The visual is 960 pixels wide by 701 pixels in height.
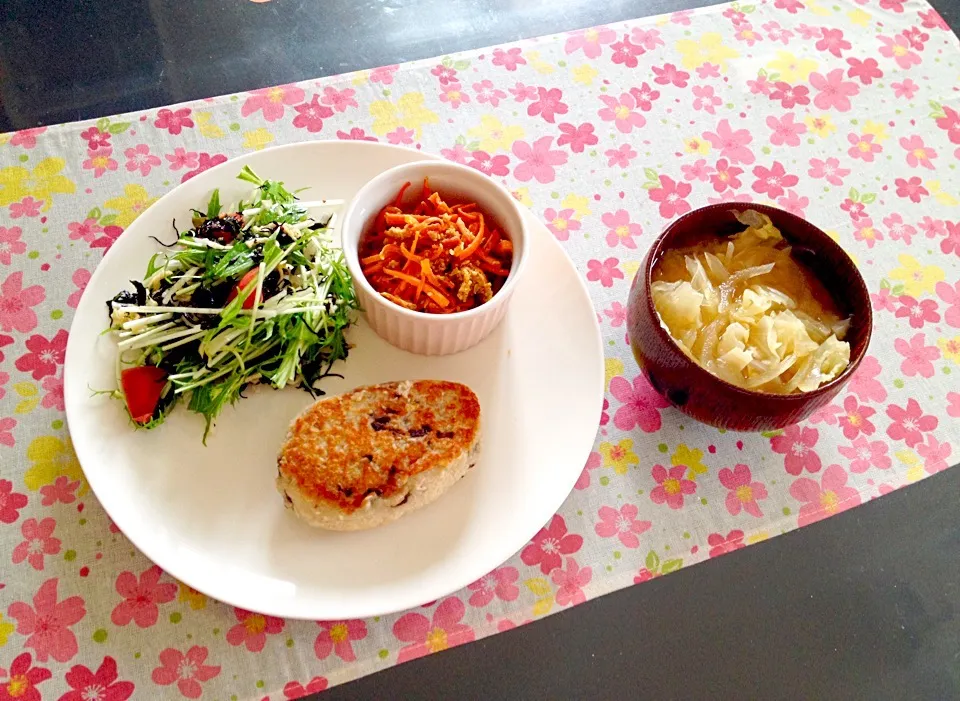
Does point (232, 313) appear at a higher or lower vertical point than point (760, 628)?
higher

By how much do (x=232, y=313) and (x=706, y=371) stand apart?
109cm

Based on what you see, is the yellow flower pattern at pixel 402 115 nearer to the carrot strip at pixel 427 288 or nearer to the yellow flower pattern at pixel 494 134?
the yellow flower pattern at pixel 494 134

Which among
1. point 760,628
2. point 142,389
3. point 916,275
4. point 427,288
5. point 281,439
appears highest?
point 427,288

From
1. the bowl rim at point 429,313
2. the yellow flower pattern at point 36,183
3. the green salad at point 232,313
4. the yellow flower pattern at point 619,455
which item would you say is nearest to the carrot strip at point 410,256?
the bowl rim at point 429,313

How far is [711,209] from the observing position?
1752 mm

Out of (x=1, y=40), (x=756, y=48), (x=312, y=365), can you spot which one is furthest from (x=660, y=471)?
(x=1, y=40)

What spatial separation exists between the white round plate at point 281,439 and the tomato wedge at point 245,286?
22 cm

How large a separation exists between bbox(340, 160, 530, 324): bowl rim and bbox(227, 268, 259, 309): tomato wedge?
226mm

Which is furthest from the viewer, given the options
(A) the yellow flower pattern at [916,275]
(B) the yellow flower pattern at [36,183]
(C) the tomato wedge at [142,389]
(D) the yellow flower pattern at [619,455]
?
(A) the yellow flower pattern at [916,275]

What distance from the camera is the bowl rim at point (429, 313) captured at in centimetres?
161

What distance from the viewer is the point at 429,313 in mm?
1647

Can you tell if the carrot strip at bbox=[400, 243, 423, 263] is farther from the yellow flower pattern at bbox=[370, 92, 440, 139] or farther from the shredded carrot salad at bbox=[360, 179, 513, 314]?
the yellow flower pattern at bbox=[370, 92, 440, 139]

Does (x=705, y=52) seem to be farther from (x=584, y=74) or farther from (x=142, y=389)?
(x=142, y=389)

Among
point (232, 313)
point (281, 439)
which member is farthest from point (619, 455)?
point (232, 313)
